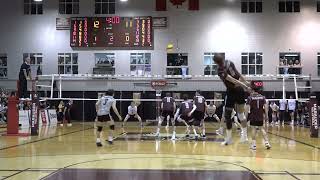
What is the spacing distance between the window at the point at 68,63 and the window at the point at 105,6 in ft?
13.2

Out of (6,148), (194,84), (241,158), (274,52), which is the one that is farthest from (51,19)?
(241,158)

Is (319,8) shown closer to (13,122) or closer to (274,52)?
(274,52)

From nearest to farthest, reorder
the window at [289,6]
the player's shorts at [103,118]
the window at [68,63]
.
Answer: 1. the player's shorts at [103,118]
2. the window at [289,6]
3. the window at [68,63]

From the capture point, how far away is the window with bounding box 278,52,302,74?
113 ft

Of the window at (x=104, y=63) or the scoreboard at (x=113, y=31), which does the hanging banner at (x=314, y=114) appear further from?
the window at (x=104, y=63)

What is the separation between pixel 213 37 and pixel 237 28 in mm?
2019

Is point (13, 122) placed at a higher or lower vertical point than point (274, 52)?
lower

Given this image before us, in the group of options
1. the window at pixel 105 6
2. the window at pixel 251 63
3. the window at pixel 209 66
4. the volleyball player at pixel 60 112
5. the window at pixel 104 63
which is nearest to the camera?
the volleyball player at pixel 60 112

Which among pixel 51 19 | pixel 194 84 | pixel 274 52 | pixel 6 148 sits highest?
pixel 51 19

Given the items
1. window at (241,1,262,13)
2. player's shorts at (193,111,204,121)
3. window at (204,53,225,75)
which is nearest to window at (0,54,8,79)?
A: window at (204,53,225,75)

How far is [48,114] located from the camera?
29.6 metres

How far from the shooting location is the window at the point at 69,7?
119ft

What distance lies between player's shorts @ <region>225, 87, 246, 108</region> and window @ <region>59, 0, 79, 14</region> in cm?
2737

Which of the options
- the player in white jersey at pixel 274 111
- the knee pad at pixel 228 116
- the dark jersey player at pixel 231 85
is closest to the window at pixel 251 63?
the player in white jersey at pixel 274 111
